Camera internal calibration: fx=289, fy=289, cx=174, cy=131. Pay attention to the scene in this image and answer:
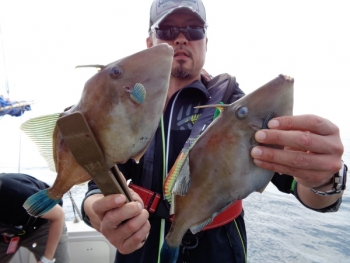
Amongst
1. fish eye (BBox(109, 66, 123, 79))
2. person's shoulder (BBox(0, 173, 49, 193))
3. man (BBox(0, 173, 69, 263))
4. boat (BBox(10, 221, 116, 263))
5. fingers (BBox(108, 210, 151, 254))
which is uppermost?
fish eye (BBox(109, 66, 123, 79))

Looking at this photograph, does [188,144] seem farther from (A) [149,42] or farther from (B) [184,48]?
(A) [149,42]

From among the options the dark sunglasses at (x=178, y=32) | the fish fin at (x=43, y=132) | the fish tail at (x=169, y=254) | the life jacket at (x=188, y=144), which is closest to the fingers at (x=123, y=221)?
the fish tail at (x=169, y=254)

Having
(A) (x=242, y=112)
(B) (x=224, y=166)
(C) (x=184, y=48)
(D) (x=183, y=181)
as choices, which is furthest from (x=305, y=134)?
(C) (x=184, y=48)

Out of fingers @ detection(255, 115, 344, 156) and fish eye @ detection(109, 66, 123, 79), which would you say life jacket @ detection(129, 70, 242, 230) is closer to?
fingers @ detection(255, 115, 344, 156)

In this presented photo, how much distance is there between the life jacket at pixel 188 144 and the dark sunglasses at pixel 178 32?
429 mm

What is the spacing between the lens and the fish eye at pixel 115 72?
48.2 inches

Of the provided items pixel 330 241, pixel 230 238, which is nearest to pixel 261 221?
pixel 330 241

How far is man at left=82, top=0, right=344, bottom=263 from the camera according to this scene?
4.60ft

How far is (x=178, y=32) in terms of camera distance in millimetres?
2473

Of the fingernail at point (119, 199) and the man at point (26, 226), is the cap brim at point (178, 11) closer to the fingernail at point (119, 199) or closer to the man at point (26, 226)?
the fingernail at point (119, 199)

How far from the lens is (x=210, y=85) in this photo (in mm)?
2633

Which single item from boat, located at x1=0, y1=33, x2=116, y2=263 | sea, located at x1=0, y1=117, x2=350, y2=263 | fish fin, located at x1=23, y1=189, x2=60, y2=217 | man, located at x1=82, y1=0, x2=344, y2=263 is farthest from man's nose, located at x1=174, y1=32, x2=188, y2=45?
boat, located at x1=0, y1=33, x2=116, y2=263

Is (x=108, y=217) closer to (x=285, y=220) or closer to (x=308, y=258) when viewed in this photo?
(x=308, y=258)

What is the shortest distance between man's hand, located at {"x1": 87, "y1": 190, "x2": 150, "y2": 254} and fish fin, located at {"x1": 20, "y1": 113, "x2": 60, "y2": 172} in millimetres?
306
